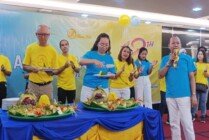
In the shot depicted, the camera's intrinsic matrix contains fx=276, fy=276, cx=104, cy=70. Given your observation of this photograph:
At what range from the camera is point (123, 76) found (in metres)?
3.99

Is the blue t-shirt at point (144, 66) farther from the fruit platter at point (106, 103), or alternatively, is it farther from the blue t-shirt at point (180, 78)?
the fruit platter at point (106, 103)

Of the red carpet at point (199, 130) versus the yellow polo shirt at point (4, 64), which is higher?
the yellow polo shirt at point (4, 64)

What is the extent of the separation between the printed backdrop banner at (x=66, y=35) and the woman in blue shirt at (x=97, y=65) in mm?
1585

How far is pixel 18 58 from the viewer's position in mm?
4195

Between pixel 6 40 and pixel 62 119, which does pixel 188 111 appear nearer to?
pixel 62 119

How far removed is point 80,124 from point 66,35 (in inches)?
105

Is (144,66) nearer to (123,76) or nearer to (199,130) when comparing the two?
(123,76)

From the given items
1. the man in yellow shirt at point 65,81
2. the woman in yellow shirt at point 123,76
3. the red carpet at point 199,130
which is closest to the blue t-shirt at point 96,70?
the woman in yellow shirt at point 123,76

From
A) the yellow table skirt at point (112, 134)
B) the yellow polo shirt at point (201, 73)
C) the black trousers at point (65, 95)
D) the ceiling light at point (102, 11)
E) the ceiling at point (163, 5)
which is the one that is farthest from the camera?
the ceiling at point (163, 5)

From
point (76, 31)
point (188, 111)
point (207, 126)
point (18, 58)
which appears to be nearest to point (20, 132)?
point (188, 111)

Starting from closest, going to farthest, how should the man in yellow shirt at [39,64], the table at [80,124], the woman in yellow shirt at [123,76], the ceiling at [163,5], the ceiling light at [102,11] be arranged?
the table at [80,124], the man in yellow shirt at [39,64], the woman in yellow shirt at [123,76], the ceiling light at [102,11], the ceiling at [163,5]

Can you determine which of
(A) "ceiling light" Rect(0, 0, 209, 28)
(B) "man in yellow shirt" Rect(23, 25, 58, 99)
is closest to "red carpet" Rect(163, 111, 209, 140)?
(B) "man in yellow shirt" Rect(23, 25, 58, 99)

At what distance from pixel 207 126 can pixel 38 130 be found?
3592 millimetres

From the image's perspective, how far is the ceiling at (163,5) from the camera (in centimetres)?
531
